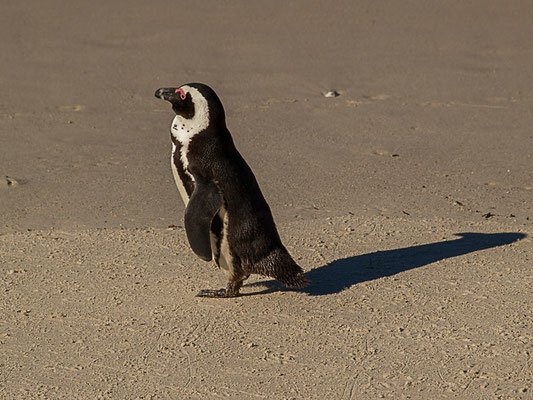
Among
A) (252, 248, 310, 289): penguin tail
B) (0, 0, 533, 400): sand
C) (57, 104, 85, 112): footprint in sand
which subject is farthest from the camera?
(57, 104, 85, 112): footprint in sand

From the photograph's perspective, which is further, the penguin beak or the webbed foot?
the webbed foot

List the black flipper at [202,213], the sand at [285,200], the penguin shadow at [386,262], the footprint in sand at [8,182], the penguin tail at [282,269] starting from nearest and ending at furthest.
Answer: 1. the sand at [285,200]
2. the black flipper at [202,213]
3. the penguin tail at [282,269]
4. the penguin shadow at [386,262]
5. the footprint in sand at [8,182]

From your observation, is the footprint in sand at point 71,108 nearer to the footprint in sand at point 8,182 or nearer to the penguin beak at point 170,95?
the footprint in sand at point 8,182

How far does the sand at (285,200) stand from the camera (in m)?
4.55

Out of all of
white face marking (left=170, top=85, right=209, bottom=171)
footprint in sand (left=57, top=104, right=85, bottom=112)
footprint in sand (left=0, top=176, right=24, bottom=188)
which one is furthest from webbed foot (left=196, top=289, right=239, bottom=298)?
footprint in sand (left=57, top=104, right=85, bottom=112)

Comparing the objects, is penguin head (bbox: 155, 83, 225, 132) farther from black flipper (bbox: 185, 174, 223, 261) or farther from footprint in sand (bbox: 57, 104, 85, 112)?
footprint in sand (bbox: 57, 104, 85, 112)

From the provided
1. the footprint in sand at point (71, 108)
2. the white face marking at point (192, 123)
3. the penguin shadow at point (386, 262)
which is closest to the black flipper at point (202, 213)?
the white face marking at point (192, 123)

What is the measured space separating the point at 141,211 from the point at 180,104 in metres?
2.20

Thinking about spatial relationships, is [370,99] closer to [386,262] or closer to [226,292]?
[386,262]

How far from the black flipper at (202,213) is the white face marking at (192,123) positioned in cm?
24

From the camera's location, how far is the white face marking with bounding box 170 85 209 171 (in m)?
5.04

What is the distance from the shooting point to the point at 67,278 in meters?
5.62

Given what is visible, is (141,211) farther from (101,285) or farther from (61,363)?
(61,363)

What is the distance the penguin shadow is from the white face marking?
1109 millimetres
